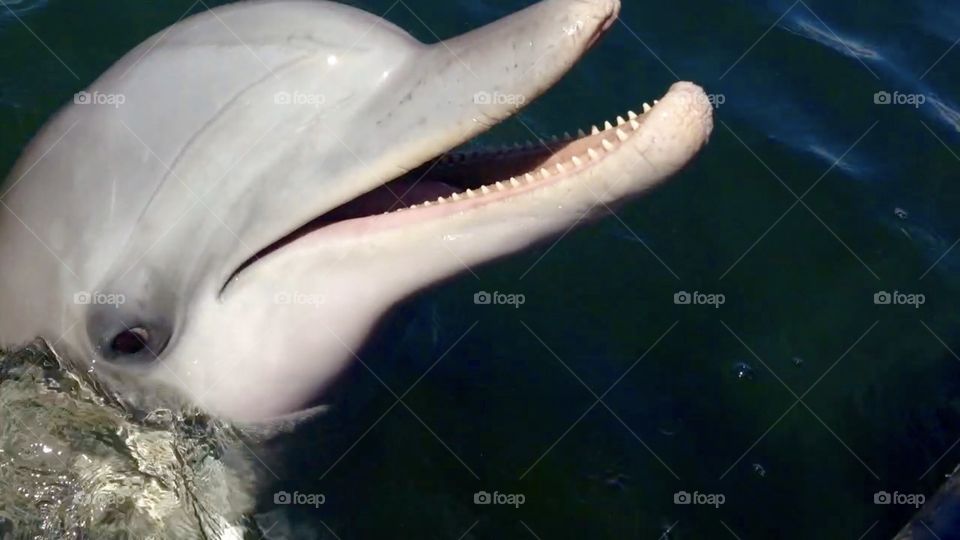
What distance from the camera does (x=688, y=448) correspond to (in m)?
7.14

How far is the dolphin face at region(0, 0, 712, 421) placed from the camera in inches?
169

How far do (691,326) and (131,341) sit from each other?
4119 millimetres

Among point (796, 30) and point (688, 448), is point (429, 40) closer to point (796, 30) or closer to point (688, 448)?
point (796, 30)

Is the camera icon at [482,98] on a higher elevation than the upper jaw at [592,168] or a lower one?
higher

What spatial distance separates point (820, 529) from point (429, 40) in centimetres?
514

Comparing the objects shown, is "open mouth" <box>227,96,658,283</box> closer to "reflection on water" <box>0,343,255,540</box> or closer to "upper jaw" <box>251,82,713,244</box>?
"upper jaw" <box>251,82,713,244</box>

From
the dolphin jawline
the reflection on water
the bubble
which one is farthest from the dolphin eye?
the bubble

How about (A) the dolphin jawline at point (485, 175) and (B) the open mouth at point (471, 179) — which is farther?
(B) the open mouth at point (471, 179)

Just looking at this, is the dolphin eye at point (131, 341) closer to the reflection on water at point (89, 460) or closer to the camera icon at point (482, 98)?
the reflection on water at point (89, 460)

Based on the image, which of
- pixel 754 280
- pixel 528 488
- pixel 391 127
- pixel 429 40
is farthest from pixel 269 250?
pixel 429 40

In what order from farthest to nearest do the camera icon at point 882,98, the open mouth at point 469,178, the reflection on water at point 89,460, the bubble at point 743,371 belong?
the camera icon at point 882,98, the bubble at point 743,371, the reflection on water at point 89,460, the open mouth at point 469,178

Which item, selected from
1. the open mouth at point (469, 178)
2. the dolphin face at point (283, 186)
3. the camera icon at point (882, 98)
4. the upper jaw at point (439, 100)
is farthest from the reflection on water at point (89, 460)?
the camera icon at point (882, 98)

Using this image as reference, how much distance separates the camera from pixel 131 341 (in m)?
4.97

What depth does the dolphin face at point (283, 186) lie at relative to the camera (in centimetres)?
430
